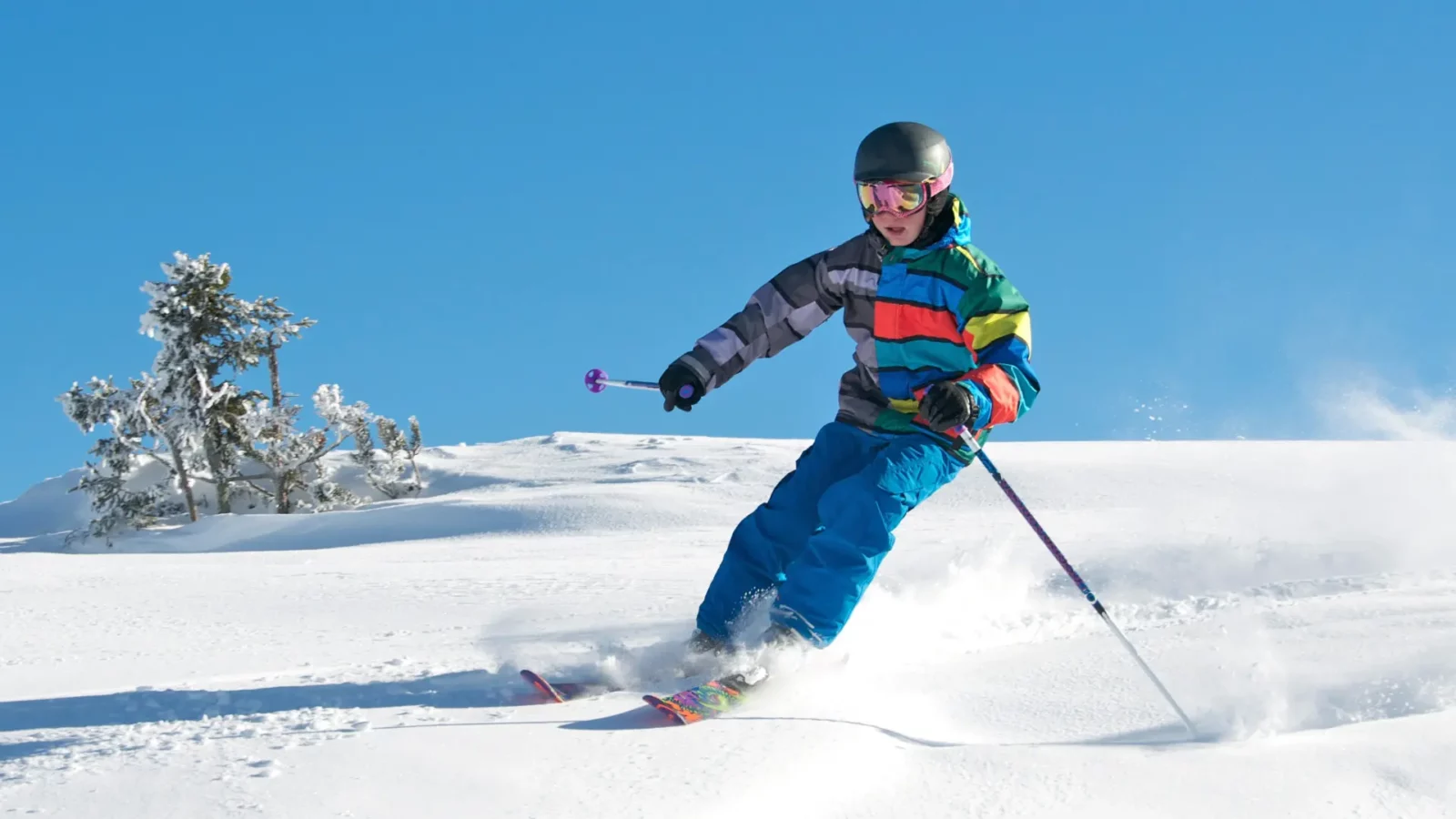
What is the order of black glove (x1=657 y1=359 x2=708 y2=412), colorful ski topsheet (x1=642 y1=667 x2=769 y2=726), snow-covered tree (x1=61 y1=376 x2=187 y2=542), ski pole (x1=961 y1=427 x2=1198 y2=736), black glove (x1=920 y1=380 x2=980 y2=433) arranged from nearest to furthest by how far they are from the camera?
colorful ski topsheet (x1=642 y1=667 x2=769 y2=726), ski pole (x1=961 y1=427 x2=1198 y2=736), black glove (x1=920 y1=380 x2=980 y2=433), black glove (x1=657 y1=359 x2=708 y2=412), snow-covered tree (x1=61 y1=376 x2=187 y2=542)

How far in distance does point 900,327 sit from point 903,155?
22.7 inches

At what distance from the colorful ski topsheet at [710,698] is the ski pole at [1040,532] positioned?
0.93m

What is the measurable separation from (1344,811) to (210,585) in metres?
5.87

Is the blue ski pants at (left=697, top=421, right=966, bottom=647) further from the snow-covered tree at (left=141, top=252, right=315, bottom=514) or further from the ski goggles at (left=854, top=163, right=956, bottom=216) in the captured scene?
the snow-covered tree at (left=141, top=252, right=315, bottom=514)

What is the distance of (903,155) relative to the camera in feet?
13.5

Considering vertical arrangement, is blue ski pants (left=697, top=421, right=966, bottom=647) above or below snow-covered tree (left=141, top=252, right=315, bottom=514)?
below

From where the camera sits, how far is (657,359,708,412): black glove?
14.9 ft

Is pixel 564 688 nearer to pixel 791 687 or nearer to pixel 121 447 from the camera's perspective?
pixel 791 687

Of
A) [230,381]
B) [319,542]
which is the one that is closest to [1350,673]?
[319,542]

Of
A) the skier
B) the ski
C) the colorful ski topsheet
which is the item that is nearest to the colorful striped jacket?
the skier

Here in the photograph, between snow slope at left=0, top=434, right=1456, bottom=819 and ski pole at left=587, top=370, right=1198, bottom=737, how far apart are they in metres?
0.08

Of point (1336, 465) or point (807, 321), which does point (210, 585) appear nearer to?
point (807, 321)

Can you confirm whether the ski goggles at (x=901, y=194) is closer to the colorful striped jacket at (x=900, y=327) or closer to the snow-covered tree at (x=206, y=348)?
the colorful striped jacket at (x=900, y=327)

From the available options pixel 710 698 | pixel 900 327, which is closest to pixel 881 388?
pixel 900 327
